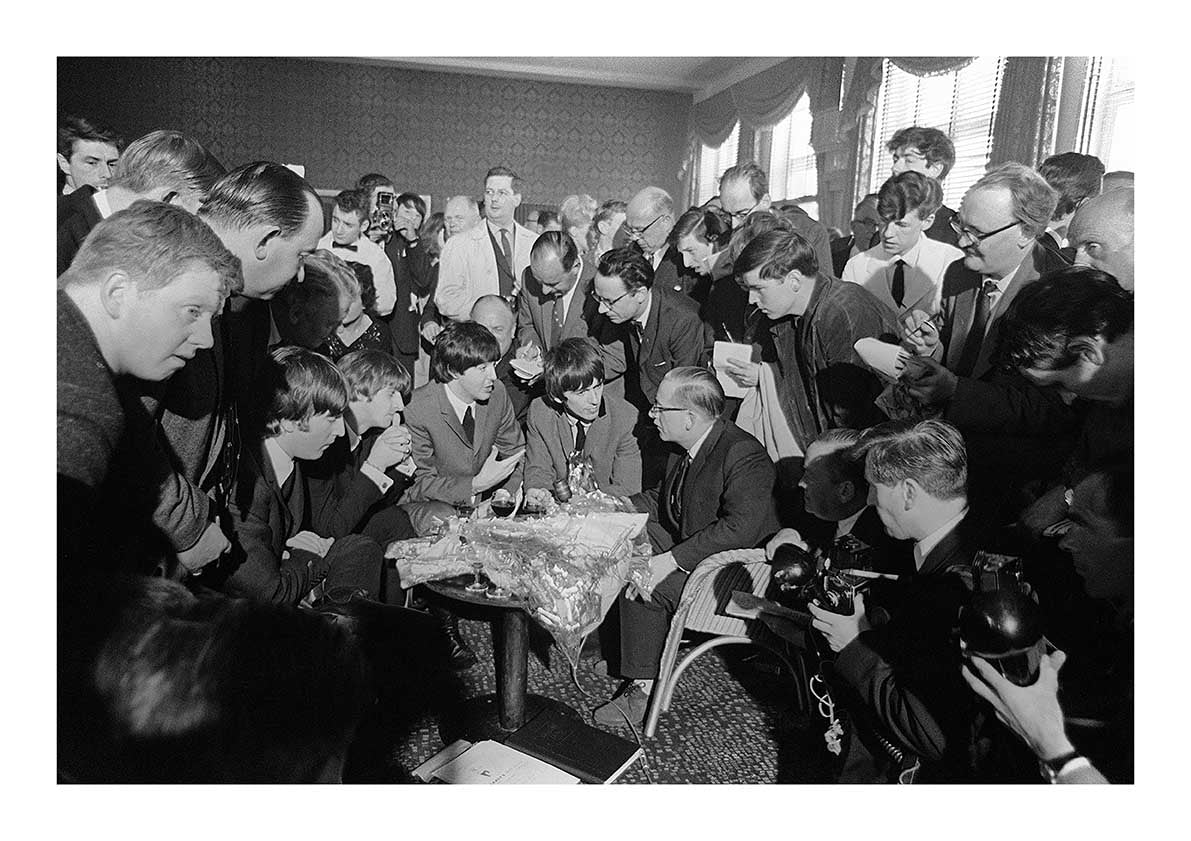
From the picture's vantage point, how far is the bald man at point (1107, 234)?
287cm

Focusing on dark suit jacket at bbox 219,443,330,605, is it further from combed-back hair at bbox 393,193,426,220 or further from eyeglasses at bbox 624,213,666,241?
eyeglasses at bbox 624,213,666,241

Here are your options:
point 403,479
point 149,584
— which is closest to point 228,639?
point 149,584

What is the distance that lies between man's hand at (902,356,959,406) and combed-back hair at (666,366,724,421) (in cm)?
66

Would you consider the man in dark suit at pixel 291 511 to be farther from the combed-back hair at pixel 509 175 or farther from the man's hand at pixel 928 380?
the man's hand at pixel 928 380

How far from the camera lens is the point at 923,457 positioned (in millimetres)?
3033

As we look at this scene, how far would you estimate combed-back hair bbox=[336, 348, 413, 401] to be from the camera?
3.16 m

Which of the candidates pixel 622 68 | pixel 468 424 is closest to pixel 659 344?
pixel 468 424

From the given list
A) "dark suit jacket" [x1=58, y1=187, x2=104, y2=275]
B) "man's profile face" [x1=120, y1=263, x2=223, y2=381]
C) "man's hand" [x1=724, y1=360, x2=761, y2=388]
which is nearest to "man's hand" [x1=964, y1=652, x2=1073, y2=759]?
"man's hand" [x1=724, y1=360, x2=761, y2=388]

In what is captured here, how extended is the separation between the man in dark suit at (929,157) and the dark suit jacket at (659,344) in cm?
84

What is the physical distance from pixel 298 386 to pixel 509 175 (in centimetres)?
103

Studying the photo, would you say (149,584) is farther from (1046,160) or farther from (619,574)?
(1046,160)

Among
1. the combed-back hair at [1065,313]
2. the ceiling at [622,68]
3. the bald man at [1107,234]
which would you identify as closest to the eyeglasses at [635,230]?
the ceiling at [622,68]

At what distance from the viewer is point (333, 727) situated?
316 centimetres

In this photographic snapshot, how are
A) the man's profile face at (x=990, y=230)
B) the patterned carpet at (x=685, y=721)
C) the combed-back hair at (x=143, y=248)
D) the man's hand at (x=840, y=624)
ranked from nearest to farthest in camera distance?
the combed-back hair at (x=143, y=248), the man's profile face at (x=990, y=230), the man's hand at (x=840, y=624), the patterned carpet at (x=685, y=721)
